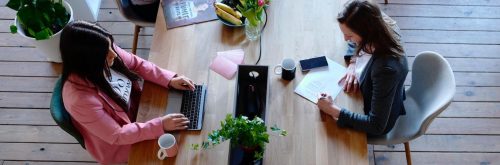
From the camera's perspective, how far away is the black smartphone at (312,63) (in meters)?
1.98

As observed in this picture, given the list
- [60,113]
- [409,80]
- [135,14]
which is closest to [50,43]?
[135,14]

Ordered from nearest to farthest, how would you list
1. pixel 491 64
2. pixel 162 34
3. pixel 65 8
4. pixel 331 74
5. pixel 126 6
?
1. pixel 331 74
2. pixel 162 34
3. pixel 126 6
4. pixel 65 8
5. pixel 491 64

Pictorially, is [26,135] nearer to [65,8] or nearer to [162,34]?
[65,8]

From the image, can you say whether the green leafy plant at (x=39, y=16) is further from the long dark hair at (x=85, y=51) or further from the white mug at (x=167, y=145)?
the white mug at (x=167, y=145)

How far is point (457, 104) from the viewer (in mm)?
2818

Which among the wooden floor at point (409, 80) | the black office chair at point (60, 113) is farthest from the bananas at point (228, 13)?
the wooden floor at point (409, 80)

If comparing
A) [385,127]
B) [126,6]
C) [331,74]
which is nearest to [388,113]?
[385,127]

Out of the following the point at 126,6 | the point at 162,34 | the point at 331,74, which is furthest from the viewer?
the point at 126,6

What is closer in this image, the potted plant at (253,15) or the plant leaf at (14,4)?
the potted plant at (253,15)

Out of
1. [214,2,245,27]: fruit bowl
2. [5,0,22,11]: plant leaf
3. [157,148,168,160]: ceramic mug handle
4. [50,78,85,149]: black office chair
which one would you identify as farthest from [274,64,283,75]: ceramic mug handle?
[5,0,22,11]: plant leaf

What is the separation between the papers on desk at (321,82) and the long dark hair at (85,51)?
830 mm

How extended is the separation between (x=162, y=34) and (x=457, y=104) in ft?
6.45

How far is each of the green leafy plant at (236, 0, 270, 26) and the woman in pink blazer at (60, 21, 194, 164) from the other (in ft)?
1.36

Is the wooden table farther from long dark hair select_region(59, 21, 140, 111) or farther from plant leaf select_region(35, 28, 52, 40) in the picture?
plant leaf select_region(35, 28, 52, 40)
